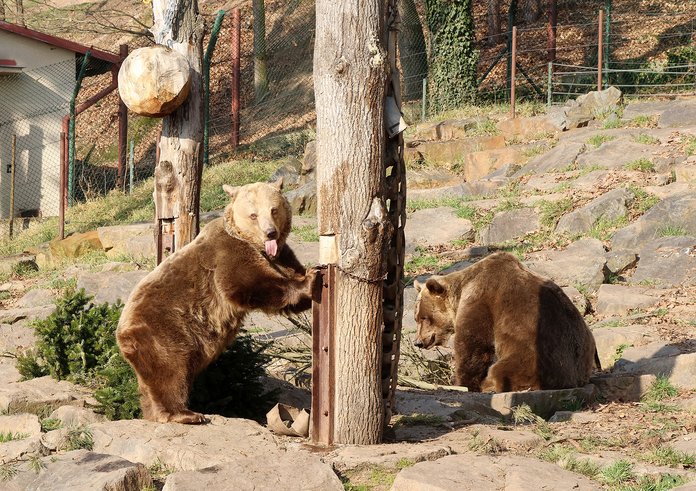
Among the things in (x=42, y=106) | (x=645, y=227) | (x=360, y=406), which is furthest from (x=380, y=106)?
(x=42, y=106)

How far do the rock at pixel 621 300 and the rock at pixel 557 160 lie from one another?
17.7 feet

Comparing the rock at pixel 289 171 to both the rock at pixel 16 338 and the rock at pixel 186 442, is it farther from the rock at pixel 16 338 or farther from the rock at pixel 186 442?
the rock at pixel 186 442

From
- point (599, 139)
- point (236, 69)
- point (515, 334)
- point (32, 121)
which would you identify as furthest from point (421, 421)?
point (32, 121)

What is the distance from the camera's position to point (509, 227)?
15.3 metres

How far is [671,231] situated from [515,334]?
5.77 m

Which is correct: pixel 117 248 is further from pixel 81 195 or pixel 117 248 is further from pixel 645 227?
pixel 645 227

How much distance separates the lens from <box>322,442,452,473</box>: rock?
19.6ft

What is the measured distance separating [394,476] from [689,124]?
14.1 meters

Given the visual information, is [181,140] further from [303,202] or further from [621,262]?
[303,202]

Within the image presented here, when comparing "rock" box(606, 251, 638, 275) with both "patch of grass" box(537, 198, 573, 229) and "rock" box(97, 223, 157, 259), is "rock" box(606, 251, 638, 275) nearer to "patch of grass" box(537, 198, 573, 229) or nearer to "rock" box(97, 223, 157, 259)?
"patch of grass" box(537, 198, 573, 229)

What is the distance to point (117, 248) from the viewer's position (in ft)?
53.6

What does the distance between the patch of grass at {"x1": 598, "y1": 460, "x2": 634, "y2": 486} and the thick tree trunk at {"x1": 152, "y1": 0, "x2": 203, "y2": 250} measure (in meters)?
4.45

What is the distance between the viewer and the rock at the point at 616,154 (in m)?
16.6

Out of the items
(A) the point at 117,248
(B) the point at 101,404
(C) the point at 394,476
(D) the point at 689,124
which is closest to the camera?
(C) the point at 394,476
